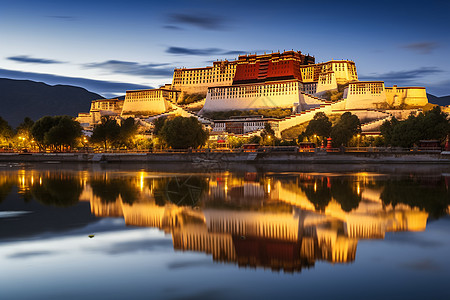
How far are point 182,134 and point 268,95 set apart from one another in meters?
56.6

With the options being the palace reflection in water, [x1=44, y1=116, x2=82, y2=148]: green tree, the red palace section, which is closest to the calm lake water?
the palace reflection in water

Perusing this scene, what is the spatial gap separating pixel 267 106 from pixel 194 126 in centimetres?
5267

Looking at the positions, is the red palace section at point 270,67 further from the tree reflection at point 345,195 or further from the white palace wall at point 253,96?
the tree reflection at point 345,195

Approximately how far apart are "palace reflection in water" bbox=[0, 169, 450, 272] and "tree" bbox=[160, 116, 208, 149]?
36.9 meters

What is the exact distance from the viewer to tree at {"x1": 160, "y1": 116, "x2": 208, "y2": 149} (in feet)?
210

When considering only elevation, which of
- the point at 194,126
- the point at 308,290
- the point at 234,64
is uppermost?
the point at 234,64

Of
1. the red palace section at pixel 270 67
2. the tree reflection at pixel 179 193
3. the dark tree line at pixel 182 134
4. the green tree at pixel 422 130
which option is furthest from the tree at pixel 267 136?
the tree reflection at pixel 179 193

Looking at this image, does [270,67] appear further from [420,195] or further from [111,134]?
[420,195]

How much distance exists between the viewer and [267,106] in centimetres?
11619

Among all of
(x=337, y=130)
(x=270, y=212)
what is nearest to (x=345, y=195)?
(x=270, y=212)

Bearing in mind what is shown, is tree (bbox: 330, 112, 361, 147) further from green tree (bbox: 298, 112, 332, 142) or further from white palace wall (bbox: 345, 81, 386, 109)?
white palace wall (bbox: 345, 81, 386, 109)

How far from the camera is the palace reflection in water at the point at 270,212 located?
11.1 metres

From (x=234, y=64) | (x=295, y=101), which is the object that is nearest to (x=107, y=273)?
(x=295, y=101)

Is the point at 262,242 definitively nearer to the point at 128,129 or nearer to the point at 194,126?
the point at 194,126
